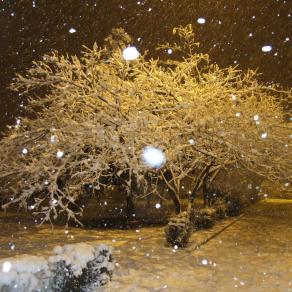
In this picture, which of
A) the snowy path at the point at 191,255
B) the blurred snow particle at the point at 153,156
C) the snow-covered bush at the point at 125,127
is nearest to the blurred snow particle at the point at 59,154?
the snow-covered bush at the point at 125,127

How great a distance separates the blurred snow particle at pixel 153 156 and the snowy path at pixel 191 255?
97.1 inches

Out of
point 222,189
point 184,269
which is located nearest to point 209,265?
point 184,269

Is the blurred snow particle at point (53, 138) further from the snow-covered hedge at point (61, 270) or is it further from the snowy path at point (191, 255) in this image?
the snow-covered hedge at point (61, 270)

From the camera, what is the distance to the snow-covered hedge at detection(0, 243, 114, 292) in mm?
6436

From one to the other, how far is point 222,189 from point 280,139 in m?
9.67

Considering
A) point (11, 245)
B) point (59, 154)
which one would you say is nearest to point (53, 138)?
point (59, 154)

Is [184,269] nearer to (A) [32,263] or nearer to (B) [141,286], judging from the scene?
(B) [141,286]

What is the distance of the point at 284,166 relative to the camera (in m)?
13.0

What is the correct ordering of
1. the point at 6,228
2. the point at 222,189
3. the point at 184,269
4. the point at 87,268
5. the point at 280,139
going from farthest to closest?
1. the point at 222,189
2. the point at 6,228
3. the point at 280,139
4. the point at 184,269
5. the point at 87,268

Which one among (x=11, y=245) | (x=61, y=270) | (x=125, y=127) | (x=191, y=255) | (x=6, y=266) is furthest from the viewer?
(x=11, y=245)

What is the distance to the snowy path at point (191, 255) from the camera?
8870mm

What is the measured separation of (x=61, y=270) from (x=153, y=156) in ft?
14.0

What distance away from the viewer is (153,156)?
10.6 metres

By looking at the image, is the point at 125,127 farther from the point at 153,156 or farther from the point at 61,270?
the point at 61,270
